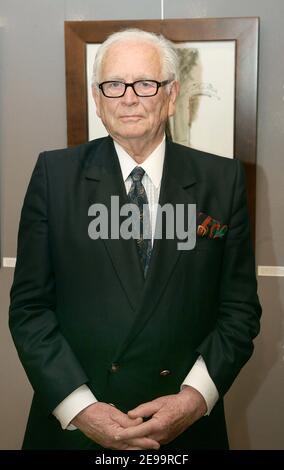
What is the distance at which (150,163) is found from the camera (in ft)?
3.54

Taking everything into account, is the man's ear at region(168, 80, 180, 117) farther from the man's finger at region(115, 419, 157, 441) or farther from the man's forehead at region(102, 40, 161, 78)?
the man's finger at region(115, 419, 157, 441)

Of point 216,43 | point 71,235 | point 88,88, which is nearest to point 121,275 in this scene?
point 71,235

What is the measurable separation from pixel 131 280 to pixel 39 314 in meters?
0.19

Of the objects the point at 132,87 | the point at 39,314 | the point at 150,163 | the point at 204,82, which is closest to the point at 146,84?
the point at 132,87

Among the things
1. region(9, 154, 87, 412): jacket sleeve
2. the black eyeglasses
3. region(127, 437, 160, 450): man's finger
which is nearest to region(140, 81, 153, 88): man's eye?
the black eyeglasses

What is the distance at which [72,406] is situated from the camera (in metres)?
1.01

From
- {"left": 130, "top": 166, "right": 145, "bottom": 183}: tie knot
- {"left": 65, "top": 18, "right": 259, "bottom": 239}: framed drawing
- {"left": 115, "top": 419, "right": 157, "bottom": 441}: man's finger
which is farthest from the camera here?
{"left": 65, "top": 18, "right": 259, "bottom": 239}: framed drawing

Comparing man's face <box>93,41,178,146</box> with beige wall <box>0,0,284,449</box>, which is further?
beige wall <box>0,0,284,449</box>

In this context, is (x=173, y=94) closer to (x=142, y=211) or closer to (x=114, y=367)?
(x=142, y=211)

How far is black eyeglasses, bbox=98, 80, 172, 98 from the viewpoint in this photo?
1006mm

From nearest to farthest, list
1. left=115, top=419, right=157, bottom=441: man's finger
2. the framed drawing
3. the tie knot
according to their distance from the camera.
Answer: left=115, top=419, right=157, bottom=441: man's finger → the tie knot → the framed drawing
